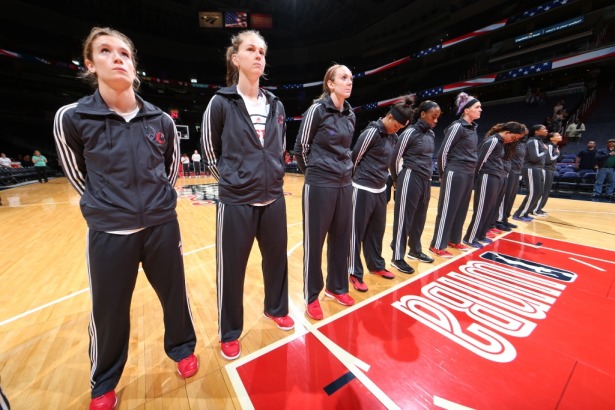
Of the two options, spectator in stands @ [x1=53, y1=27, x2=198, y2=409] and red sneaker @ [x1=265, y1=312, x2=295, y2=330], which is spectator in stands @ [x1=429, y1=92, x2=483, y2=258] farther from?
spectator in stands @ [x1=53, y1=27, x2=198, y2=409]

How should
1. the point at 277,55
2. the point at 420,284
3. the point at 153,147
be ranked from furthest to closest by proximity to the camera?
the point at 277,55 → the point at 420,284 → the point at 153,147

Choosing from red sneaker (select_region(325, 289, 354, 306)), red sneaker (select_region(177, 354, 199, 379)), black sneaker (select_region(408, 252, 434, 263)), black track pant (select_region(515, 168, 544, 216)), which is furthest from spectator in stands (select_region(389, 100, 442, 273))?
black track pant (select_region(515, 168, 544, 216))

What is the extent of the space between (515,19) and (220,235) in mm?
18201

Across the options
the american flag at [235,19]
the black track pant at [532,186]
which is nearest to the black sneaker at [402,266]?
the black track pant at [532,186]

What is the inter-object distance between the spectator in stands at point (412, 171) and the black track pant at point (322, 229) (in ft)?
3.62

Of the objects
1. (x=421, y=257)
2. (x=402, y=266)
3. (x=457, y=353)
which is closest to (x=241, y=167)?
(x=457, y=353)

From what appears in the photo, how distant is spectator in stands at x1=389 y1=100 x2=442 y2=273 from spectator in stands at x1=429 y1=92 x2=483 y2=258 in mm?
523

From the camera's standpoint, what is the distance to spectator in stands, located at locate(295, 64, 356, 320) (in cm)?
210

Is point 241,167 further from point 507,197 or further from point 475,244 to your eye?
point 507,197

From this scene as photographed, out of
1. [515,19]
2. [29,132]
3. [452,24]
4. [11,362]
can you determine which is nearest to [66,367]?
[11,362]

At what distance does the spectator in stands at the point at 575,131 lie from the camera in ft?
36.1

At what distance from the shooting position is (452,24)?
1606cm

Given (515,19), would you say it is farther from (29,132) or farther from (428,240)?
(29,132)

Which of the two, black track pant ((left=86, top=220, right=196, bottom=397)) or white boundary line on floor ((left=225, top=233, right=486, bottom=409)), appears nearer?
black track pant ((left=86, top=220, right=196, bottom=397))
